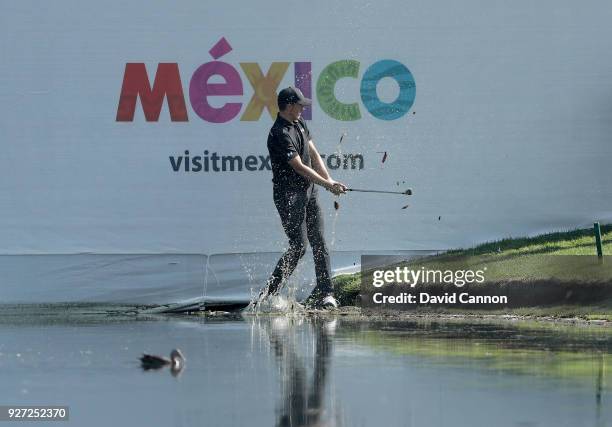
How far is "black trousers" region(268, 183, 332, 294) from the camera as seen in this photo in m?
11.8

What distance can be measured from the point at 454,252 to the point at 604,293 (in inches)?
82.0

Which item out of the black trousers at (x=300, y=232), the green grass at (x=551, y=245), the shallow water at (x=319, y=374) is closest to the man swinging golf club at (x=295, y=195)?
the black trousers at (x=300, y=232)

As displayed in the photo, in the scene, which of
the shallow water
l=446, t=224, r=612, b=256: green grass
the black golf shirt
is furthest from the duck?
l=446, t=224, r=612, b=256: green grass

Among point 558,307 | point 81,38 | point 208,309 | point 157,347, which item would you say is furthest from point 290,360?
point 81,38

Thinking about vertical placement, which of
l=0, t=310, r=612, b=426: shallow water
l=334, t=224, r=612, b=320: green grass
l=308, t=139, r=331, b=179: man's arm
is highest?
l=308, t=139, r=331, b=179: man's arm

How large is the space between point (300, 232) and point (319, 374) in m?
4.30

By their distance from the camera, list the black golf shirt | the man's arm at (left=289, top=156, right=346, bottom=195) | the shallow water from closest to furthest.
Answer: the shallow water < the man's arm at (left=289, top=156, right=346, bottom=195) < the black golf shirt

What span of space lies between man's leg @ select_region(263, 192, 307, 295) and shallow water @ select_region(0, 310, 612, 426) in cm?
98

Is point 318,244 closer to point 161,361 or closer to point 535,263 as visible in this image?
point 535,263

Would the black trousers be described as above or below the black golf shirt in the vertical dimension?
below

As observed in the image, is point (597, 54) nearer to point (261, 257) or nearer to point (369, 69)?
point (369, 69)

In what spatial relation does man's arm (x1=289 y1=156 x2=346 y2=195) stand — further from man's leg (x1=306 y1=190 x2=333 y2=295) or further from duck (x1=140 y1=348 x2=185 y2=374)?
duck (x1=140 y1=348 x2=185 y2=374)

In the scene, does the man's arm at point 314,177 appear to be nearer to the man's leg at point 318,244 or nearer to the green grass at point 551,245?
the man's leg at point 318,244

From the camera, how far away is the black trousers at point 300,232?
11828 millimetres
